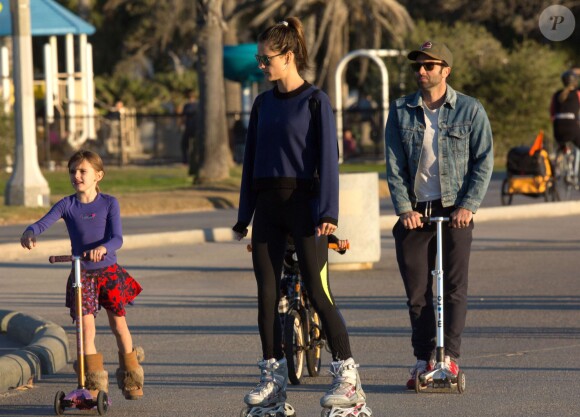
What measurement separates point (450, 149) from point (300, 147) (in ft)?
3.68

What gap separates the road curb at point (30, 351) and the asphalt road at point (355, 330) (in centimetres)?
11

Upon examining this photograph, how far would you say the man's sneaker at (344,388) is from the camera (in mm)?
7027

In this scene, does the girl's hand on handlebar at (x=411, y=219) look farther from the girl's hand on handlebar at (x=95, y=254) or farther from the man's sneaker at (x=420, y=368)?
the girl's hand on handlebar at (x=95, y=254)

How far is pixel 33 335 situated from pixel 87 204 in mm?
2470

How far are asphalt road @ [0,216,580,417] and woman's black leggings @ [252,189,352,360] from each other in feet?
1.72

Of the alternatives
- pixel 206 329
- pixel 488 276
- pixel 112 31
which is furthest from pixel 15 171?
pixel 112 31

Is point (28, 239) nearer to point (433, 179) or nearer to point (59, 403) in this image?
point (59, 403)

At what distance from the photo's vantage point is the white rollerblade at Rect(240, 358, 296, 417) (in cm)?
716

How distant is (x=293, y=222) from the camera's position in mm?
7270

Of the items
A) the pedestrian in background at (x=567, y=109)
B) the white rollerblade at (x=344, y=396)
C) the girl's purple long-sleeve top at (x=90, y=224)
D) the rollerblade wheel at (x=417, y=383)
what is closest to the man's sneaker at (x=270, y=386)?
the white rollerblade at (x=344, y=396)

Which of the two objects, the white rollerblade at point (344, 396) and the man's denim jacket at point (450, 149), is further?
the man's denim jacket at point (450, 149)

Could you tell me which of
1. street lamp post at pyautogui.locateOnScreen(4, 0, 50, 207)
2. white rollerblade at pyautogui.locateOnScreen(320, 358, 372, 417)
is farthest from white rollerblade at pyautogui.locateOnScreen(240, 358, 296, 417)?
street lamp post at pyautogui.locateOnScreen(4, 0, 50, 207)

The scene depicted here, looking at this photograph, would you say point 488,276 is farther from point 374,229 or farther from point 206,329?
point 206,329

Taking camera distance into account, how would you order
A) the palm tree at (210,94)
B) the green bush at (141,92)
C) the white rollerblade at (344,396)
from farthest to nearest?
the green bush at (141,92) < the palm tree at (210,94) < the white rollerblade at (344,396)
